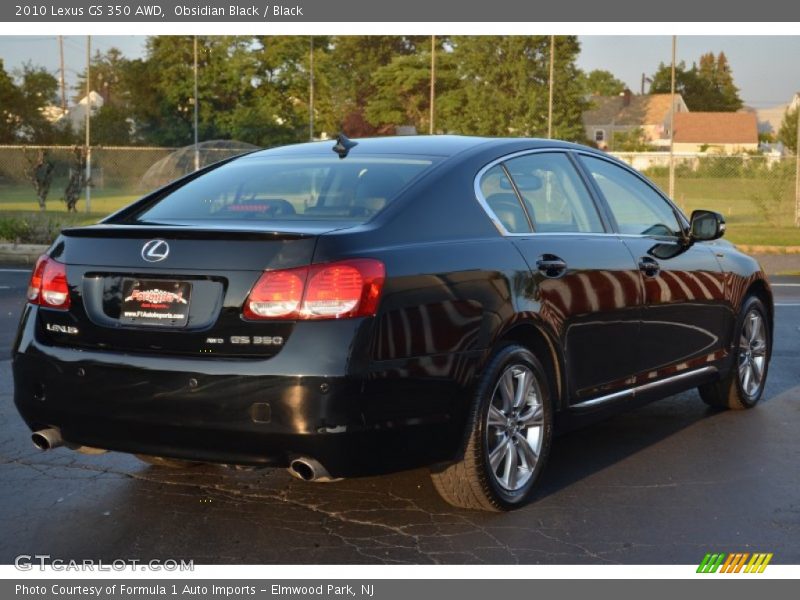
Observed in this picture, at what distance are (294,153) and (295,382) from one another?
A: 72.5 inches

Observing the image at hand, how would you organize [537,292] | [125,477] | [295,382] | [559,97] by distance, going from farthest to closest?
[559,97] → [125,477] → [537,292] → [295,382]

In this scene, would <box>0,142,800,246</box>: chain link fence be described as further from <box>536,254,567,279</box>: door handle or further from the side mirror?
<box>536,254,567,279</box>: door handle

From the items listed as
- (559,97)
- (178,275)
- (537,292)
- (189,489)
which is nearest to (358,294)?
(178,275)

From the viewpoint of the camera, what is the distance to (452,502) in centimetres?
516

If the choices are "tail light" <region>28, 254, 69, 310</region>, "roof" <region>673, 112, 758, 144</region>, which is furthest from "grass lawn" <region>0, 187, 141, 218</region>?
"roof" <region>673, 112, 758, 144</region>

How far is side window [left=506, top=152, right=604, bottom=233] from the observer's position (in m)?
5.68

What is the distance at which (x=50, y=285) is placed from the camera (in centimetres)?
496

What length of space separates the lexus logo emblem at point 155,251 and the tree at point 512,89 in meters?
54.2

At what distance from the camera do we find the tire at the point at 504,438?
16.3 ft

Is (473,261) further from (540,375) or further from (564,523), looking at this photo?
(564,523)

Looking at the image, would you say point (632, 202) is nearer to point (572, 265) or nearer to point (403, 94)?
point (572, 265)

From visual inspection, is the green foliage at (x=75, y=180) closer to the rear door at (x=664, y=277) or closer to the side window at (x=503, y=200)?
the rear door at (x=664, y=277)

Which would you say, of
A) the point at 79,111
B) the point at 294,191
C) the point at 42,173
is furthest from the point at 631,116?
the point at 294,191

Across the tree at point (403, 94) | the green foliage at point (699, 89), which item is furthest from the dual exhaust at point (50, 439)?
the green foliage at point (699, 89)
